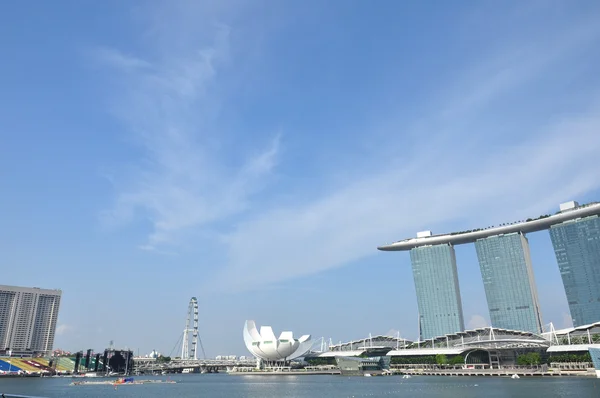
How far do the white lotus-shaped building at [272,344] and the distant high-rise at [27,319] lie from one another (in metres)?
67.8

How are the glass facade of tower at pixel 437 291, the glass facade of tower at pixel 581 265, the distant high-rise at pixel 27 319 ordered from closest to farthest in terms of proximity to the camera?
the glass facade of tower at pixel 581 265 → the glass facade of tower at pixel 437 291 → the distant high-rise at pixel 27 319

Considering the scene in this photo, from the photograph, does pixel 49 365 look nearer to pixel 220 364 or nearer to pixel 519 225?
pixel 220 364

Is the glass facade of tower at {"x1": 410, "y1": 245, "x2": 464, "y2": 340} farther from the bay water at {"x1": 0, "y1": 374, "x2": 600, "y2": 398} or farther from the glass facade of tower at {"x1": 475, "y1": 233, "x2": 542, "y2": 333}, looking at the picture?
the bay water at {"x1": 0, "y1": 374, "x2": 600, "y2": 398}

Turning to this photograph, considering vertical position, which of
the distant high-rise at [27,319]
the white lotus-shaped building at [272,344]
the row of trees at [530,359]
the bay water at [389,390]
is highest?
the distant high-rise at [27,319]

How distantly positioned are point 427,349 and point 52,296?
118 meters

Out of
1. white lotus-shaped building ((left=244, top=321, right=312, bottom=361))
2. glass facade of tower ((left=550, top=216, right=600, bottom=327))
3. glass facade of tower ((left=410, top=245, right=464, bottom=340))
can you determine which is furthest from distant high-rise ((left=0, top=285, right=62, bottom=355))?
glass facade of tower ((left=550, top=216, right=600, bottom=327))

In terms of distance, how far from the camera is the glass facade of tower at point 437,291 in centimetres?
14375

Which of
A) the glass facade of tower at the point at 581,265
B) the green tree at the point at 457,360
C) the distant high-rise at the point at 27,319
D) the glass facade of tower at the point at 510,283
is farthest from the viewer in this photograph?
the distant high-rise at the point at 27,319

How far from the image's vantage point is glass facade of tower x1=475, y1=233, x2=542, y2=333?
130m

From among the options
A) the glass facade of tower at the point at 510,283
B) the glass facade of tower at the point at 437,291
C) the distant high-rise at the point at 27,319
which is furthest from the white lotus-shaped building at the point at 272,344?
the distant high-rise at the point at 27,319

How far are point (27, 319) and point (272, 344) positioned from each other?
261 feet

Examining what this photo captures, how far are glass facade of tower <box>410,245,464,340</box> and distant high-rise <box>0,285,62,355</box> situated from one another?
115558 mm

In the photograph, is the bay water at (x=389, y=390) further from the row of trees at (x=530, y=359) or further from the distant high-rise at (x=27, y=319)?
the distant high-rise at (x=27, y=319)

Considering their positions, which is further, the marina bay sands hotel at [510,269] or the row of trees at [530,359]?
the marina bay sands hotel at [510,269]
